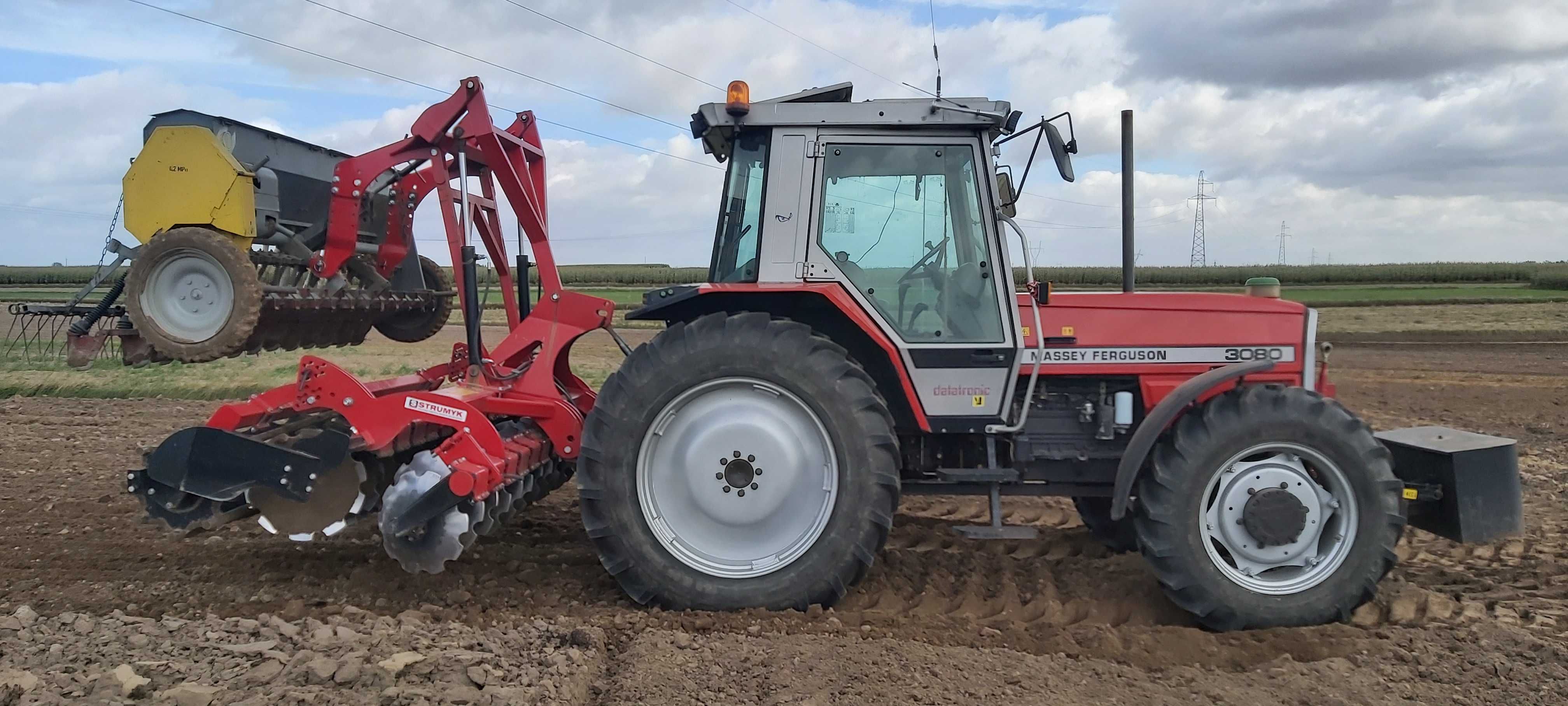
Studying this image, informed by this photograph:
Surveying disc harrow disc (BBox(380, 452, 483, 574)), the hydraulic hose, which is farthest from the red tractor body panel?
the hydraulic hose

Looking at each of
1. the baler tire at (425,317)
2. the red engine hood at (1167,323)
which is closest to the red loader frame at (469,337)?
the baler tire at (425,317)

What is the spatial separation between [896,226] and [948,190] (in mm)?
304

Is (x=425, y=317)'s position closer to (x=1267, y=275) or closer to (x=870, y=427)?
(x=870, y=427)

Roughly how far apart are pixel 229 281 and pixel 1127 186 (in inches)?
186

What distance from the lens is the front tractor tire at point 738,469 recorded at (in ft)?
14.4

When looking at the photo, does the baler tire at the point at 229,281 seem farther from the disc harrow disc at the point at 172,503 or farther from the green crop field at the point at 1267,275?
the green crop field at the point at 1267,275

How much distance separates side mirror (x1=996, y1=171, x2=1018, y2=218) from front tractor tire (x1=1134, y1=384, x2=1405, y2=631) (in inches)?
50.7

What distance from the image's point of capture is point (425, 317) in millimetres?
6547

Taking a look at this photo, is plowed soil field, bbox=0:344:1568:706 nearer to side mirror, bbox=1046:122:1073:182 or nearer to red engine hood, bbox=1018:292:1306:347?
red engine hood, bbox=1018:292:1306:347

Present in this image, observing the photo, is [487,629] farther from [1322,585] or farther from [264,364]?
[264,364]

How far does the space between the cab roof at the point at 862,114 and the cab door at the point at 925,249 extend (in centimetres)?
7

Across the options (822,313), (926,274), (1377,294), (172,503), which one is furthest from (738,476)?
(1377,294)

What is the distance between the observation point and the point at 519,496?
498 centimetres

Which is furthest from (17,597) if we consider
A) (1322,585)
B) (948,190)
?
(1322,585)
